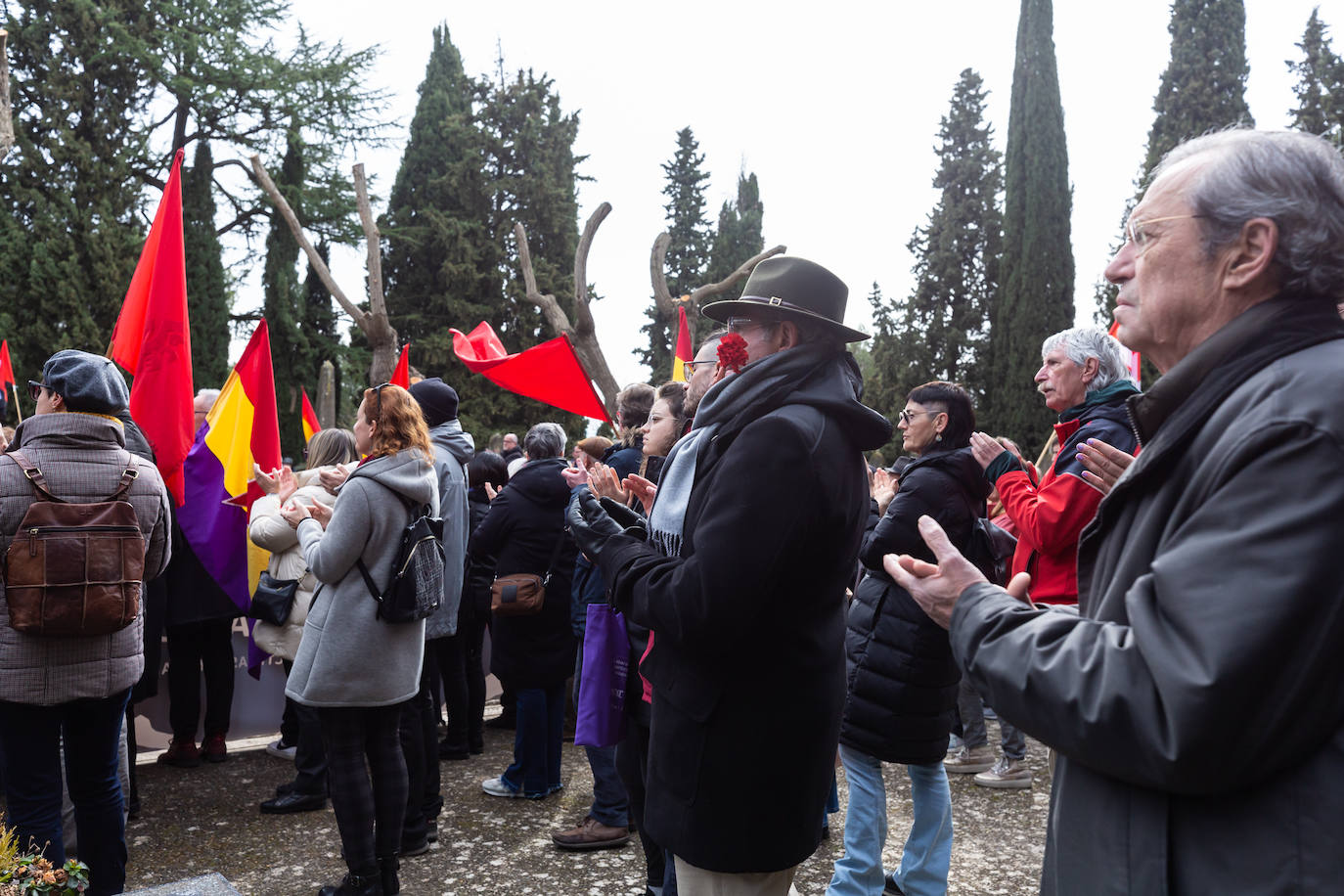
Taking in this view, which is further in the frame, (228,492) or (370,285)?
(370,285)

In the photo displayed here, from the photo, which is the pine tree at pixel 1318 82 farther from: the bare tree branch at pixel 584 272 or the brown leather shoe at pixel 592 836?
the brown leather shoe at pixel 592 836

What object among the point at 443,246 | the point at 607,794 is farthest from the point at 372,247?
the point at 443,246

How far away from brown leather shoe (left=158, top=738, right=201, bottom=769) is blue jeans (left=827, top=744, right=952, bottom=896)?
4.11m

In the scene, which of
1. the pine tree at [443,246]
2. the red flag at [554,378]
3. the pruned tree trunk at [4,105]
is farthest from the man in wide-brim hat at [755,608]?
the pine tree at [443,246]

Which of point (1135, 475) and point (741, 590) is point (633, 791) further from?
point (1135, 475)

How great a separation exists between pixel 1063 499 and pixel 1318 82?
26.4 metres

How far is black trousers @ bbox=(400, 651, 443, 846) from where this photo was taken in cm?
436

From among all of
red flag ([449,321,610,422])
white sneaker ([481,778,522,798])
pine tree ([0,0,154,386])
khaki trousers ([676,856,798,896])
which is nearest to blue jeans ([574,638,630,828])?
white sneaker ([481,778,522,798])

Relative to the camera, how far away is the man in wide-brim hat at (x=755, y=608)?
2.14 m

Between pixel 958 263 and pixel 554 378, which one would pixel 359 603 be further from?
pixel 958 263

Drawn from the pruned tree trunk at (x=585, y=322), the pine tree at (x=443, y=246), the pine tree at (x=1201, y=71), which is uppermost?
the pine tree at (x=1201, y=71)

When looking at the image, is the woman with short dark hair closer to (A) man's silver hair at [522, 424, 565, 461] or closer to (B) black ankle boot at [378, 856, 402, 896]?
(B) black ankle boot at [378, 856, 402, 896]

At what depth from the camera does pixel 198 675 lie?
575cm

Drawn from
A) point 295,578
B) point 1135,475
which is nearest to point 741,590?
point 1135,475
